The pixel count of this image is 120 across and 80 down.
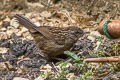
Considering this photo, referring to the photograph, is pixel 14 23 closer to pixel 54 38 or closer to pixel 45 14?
pixel 45 14

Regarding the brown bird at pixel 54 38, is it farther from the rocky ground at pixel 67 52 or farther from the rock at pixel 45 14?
the rock at pixel 45 14

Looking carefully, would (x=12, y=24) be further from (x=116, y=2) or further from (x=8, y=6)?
(x=116, y=2)

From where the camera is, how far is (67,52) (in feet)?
13.7

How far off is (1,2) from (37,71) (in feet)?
8.27

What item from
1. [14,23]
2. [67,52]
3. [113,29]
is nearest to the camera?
[113,29]

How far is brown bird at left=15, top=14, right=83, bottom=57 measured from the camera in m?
4.95

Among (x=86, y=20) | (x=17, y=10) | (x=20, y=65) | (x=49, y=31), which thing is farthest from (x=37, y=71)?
(x=17, y=10)

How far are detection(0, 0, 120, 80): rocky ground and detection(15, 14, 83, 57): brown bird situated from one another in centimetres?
14

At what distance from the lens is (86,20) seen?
226 inches

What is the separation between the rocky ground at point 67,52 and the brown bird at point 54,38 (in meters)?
0.14

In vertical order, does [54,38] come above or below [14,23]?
above

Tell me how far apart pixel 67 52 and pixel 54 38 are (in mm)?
873

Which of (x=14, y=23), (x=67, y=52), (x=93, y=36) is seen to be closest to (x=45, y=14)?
(x=14, y=23)

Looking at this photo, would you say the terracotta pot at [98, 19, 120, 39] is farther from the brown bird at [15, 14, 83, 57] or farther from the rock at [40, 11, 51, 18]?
the rock at [40, 11, 51, 18]
